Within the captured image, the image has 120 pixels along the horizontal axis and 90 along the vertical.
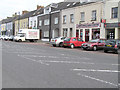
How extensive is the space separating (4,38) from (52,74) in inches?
1917

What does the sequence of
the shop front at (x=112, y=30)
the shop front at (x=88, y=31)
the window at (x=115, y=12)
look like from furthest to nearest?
the shop front at (x=88, y=31)
the window at (x=115, y=12)
the shop front at (x=112, y=30)

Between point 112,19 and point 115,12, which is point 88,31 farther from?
point 115,12

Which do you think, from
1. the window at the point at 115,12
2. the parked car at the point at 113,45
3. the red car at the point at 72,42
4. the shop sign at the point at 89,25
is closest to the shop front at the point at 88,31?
the shop sign at the point at 89,25

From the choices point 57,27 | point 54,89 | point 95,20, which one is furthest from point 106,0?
point 54,89

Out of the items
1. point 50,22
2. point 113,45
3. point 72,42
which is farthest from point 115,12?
point 50,22

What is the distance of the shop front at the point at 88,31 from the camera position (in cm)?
2877

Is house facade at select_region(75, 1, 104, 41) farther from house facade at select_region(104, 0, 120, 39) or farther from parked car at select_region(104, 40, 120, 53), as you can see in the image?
parked car at select_region(104, 40, 120, 53)

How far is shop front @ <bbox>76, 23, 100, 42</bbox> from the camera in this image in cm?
2877

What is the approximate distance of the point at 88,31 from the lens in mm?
30656

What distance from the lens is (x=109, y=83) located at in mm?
6133

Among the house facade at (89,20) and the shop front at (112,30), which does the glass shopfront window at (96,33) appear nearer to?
the house facade at (89,20)

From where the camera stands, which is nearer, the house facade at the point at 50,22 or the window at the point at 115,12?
the window at the point at 115,12

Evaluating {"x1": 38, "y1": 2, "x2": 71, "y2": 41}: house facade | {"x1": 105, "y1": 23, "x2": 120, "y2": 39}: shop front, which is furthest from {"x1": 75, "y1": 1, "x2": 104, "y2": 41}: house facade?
{"x1": 38, "y1": 2, "x2": 71, "y2": 41}: house facade

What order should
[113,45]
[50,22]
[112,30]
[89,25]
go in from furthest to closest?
1. [50,22]
2. [89,25]
3. [112,30]
4. [113,45]
